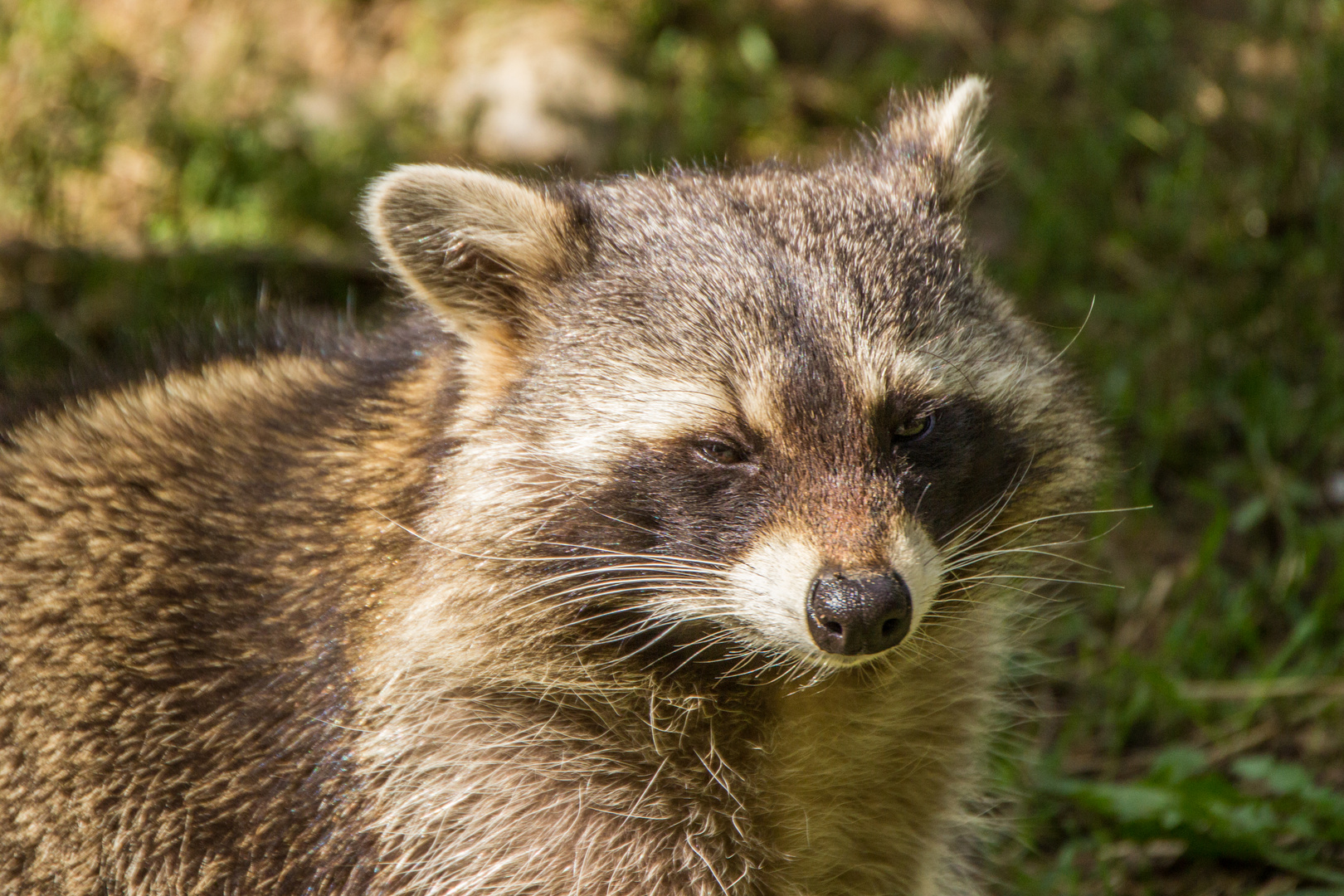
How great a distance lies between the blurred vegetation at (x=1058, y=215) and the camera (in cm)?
439

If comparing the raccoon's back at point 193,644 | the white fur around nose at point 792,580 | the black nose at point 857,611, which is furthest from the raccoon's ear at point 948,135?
the raccoon's back at point 193,644

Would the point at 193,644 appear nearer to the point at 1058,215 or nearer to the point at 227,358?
the point at 227,358

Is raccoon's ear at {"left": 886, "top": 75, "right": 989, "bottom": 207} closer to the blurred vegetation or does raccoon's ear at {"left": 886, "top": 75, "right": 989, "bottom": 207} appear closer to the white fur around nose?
the blurred vegetation

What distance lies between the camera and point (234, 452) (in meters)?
3.35

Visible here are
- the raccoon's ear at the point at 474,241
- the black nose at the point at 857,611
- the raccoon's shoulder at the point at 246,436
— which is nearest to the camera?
the black nose at the point at 857,611

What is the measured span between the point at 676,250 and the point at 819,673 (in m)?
0.99

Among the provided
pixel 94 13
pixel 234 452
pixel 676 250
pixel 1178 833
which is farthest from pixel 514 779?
pixel 94 13

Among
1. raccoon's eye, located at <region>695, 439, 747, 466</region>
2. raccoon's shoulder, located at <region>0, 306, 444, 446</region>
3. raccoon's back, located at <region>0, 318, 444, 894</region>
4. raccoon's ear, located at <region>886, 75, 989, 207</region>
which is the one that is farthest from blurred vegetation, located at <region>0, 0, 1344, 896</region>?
raccoon's eye, located at <region>695, 439, 747, 466</region>

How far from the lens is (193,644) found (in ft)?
10.3

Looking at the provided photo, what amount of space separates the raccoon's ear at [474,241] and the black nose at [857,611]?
3.25 ft

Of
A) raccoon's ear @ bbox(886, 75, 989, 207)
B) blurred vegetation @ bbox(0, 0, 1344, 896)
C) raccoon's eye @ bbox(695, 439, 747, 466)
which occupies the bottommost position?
blurred vegetation @ bbox(0, 0, 1344, 896)

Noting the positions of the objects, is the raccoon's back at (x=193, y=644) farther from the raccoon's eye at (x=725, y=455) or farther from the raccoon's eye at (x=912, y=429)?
the raccoon's eye at (x=912, y=429)

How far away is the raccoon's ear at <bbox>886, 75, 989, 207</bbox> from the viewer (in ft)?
11.6

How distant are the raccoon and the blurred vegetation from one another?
945 millimetres
